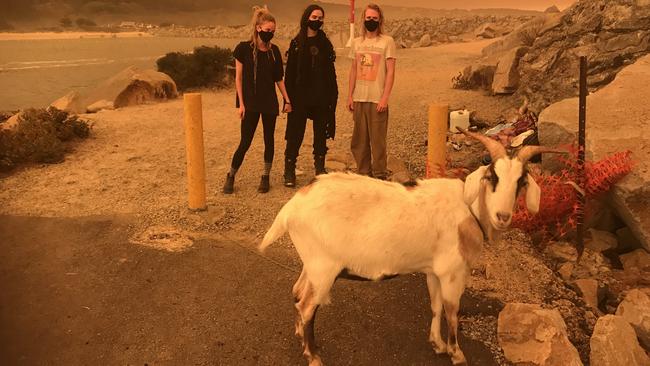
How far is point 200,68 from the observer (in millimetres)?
17969

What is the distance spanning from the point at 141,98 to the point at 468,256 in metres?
13.4

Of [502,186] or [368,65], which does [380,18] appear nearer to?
[368,65]

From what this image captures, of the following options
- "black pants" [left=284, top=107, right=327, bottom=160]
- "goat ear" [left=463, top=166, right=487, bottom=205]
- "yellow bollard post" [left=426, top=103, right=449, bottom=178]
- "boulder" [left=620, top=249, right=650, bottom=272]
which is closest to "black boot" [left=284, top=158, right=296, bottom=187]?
"black pants" [left=284, top=107, right=327, bottom=160]

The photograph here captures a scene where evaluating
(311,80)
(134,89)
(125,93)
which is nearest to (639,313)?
(311,80)

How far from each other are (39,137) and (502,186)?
907 cm

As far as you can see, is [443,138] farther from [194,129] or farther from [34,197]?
[34,197]

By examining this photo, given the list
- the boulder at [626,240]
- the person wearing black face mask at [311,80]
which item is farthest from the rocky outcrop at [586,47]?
the person wearing black face mask at [311,80]

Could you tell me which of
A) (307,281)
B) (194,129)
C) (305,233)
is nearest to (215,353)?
(307,281)

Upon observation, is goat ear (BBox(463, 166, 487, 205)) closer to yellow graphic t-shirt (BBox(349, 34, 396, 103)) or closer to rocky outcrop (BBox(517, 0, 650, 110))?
yellow graphic t-shirt (BBox(349, 34, 396, 103))

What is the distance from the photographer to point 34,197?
7969 mm

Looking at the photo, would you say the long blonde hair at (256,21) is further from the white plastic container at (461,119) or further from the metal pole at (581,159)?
the white plastic container at (461,119)

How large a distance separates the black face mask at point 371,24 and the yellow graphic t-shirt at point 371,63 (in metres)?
0.13

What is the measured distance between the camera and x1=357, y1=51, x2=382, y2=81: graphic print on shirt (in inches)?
277

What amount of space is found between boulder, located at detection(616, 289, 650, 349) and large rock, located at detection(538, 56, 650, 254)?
133 cm
